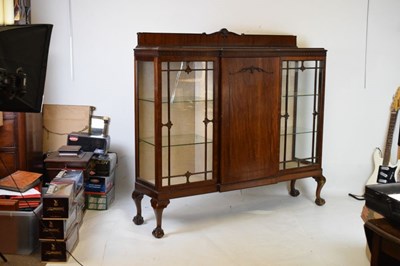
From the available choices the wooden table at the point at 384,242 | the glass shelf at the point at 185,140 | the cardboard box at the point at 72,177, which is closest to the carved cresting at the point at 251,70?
the glass shelf at the point at 185,140

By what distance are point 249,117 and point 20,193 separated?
1611 mm

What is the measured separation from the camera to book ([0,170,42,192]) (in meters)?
3.13

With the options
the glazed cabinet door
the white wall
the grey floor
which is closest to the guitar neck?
the white wall

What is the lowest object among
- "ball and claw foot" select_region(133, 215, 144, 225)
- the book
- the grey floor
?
the grey floor

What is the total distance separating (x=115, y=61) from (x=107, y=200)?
110cm

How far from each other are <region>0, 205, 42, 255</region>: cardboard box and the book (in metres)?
0.18

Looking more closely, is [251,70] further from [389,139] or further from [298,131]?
[389,139]

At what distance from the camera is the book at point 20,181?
123 inches

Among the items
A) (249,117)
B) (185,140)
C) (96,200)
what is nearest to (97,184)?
(96,200)

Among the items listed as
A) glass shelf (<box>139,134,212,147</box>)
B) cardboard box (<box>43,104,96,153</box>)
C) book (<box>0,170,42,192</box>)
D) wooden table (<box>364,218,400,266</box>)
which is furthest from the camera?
cardboard box (<box>43,104,96,153</box>)

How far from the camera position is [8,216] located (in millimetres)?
2994

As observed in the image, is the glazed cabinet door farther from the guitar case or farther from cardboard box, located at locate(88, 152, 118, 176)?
the guitar case

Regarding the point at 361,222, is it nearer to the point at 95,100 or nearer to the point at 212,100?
the point at 212,100

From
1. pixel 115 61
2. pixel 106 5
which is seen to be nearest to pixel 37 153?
pixel 115 61
